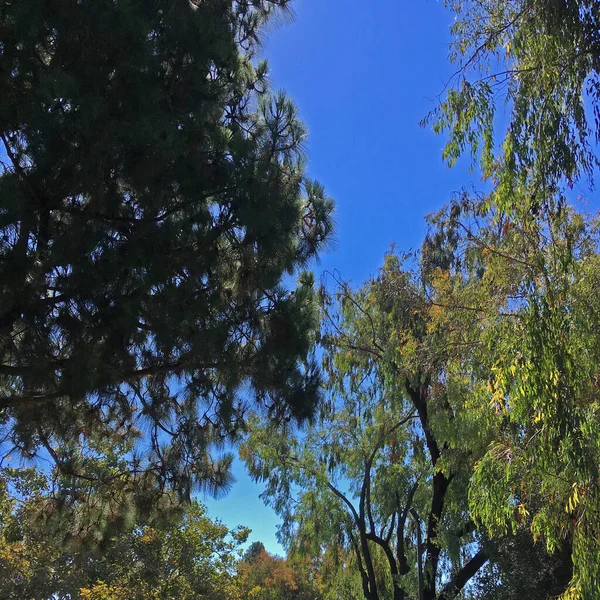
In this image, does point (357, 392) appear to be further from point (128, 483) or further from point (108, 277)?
point (108, 277)

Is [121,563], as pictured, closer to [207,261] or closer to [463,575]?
[463,575]

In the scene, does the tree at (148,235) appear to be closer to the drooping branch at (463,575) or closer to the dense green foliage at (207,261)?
the dense green foliage at (207,261)

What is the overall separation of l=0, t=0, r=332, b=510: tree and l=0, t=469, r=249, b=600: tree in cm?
533

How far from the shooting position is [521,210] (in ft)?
16.3

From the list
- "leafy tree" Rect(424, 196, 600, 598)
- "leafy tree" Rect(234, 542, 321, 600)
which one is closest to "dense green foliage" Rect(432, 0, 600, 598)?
"leafy tree" Rect(424, 196, 600, 598)

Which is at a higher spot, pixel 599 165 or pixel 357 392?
pixel 357 392

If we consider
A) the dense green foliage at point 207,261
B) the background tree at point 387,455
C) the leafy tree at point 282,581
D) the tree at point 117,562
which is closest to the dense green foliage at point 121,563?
the tree at point 117,562

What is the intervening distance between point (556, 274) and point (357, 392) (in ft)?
25.4

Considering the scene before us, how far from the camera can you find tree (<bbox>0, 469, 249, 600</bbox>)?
11.1m

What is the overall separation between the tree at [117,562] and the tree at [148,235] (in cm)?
533

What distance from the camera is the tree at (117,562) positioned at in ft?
36.3

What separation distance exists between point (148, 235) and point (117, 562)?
10.5 meters

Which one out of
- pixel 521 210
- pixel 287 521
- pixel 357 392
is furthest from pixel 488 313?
pixel 287 521

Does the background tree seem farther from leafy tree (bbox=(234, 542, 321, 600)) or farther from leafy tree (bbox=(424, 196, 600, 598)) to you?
leafy tree (bbox=(234, 542, 321, 600))
